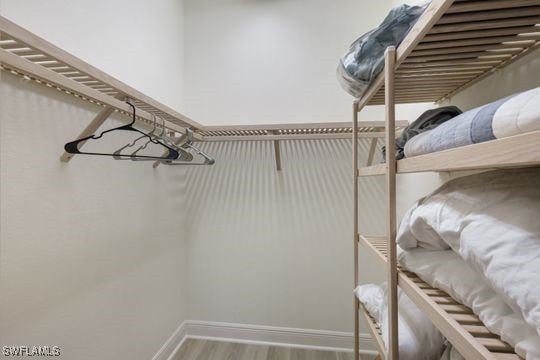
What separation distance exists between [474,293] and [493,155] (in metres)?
0.32

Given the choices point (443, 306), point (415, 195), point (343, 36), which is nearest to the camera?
point (443, 306)

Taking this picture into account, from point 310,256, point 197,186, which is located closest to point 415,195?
point 310,256

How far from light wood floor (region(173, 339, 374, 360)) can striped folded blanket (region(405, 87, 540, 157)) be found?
1.87 meters

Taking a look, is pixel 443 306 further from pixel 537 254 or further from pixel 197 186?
pixel 197 186

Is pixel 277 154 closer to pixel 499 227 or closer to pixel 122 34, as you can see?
pixel 122 34

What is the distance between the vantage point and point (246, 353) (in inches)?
76.2

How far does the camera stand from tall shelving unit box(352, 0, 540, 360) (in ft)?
1.42

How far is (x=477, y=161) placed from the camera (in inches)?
17.3

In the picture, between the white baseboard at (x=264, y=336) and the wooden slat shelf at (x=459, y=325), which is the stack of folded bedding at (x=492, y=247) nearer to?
the wooden slat shelf at (x=459, y=325)

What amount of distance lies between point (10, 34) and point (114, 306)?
1.31 meters

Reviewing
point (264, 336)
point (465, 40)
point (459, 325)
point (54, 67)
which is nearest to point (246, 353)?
point (264, 336)

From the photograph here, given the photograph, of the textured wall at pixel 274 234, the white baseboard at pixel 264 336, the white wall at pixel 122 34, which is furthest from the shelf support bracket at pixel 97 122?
the white baseboard at pixel 264 336

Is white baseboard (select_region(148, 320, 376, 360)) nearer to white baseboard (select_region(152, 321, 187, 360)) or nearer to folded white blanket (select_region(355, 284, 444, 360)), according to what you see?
white baseboard (select_region(152, 321, 187, 360))

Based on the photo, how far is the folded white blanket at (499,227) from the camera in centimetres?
37
